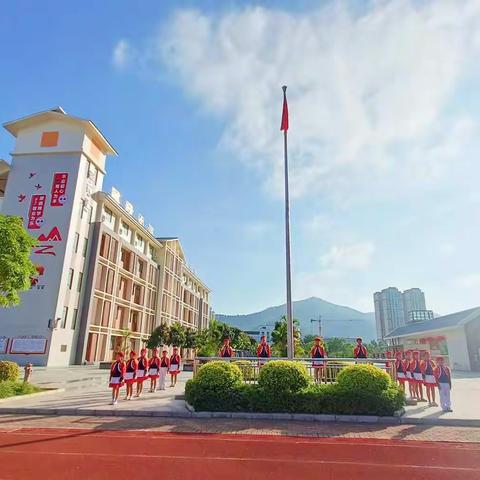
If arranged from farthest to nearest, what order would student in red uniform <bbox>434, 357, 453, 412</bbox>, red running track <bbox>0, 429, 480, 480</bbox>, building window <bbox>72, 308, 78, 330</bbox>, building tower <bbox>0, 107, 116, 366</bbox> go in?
building window <bbox>72, 308, 78, 330</bbox>, building tower <bbox>0, 107, 116, 366</bbox>, student in red uniform <bbox>434, 357, 453, 412</bbox>, red running track <bbox>0, 429, 480, 480</bbox>

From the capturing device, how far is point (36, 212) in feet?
111

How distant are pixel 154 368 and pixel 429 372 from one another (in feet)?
33.6

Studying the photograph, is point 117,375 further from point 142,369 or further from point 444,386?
point 444,386

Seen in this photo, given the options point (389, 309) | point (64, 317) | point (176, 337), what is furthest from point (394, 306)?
point (64, 317)

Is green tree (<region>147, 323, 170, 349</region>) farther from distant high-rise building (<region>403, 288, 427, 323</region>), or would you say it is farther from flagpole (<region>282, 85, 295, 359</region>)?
distant high-rise building (<region>403, 288, 427, 323</region>)

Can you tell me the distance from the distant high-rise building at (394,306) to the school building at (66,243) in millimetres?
113734

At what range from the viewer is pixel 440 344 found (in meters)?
39.4

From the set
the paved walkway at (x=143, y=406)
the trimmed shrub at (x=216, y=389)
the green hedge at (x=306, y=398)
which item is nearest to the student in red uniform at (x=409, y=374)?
the paved walkway at (x=143, y=406)

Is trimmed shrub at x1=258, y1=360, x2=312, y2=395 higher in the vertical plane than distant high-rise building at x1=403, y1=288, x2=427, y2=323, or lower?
lower

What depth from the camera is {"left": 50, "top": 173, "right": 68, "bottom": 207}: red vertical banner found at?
33812 millimetres

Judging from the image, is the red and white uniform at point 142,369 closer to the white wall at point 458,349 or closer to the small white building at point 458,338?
the small white building at point 458,338

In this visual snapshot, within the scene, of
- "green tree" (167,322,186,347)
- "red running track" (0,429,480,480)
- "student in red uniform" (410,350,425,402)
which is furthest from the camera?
"green tree" (167,322,186,347)

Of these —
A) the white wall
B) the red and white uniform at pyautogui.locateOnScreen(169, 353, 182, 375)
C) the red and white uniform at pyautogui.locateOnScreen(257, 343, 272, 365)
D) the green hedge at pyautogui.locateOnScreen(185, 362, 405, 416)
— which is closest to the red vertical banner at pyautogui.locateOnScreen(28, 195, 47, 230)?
the red and white uniform at pyautogui.locateOnScreen(169, 353, 182, 375)

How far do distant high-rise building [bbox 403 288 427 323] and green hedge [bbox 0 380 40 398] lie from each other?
5385 inches
